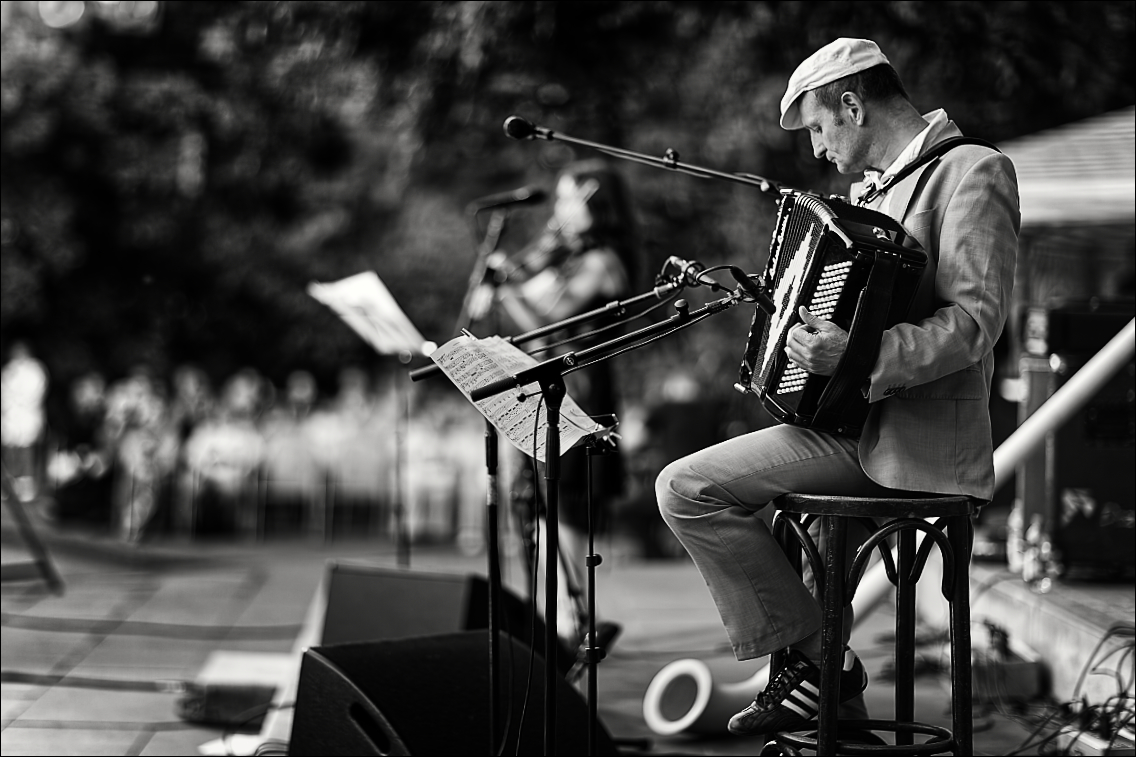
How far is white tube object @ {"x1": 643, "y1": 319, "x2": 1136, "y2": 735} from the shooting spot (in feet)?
14.7

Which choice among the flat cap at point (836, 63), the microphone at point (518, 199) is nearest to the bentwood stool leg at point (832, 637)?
the flat cap at point (836, 63)

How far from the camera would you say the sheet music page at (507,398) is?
299 centimetres

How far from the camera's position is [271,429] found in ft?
44.5

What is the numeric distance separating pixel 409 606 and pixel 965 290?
2.38 meters

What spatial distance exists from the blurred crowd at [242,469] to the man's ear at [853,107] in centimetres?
912

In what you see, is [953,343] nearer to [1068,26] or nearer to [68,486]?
[1068,26]

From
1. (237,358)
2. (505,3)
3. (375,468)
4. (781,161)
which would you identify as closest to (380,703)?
(505,3)

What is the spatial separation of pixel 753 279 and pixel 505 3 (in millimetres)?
3209

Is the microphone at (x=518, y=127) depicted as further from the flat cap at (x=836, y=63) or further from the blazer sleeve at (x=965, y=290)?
the blazer sleeve at (x=965, y=290)

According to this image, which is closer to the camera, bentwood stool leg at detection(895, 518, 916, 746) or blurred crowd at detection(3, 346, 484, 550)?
bentwood stool leg at detection(895, 518, 916, 746)

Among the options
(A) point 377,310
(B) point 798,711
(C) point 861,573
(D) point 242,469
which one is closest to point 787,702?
(B) point 798,711

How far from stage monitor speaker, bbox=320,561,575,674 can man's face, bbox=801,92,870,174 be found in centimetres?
192

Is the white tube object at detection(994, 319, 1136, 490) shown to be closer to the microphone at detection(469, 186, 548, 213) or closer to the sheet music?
the microphone at detection(469, 186, 548, 213)

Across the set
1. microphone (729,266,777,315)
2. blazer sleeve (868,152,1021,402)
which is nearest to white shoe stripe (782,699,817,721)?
blazer sleeve (868,152,1021,402)
